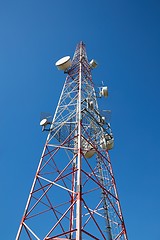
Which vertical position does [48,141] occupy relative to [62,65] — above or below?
below

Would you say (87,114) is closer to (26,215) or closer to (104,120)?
(104,120)

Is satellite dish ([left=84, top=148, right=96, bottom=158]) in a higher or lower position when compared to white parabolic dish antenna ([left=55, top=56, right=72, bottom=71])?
lower

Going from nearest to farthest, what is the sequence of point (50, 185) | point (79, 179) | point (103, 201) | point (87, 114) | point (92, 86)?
point (79, 179) < point (50, 185) < point (103, 201) < point (87, 114) < point (92, 86)

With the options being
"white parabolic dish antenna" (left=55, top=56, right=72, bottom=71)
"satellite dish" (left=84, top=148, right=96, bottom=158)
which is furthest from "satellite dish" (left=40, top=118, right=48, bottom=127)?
"white parabolic dish antenna" (left=55, top=56, right=72, bottom=71)

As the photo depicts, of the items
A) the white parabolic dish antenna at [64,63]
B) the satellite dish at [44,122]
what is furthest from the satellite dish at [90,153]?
the white parabolic dish antenna at [64,63]

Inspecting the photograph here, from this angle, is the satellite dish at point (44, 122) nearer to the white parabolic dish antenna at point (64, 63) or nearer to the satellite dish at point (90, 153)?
the satellite dish at point (90, 153)

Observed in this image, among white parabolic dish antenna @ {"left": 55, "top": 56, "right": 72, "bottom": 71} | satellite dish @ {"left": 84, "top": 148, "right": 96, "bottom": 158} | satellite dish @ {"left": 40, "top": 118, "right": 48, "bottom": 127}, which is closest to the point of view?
satellite dish @ {"left": 84, "top": 148, "right": 96, "bottom": 158}

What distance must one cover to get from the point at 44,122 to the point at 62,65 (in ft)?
16.0

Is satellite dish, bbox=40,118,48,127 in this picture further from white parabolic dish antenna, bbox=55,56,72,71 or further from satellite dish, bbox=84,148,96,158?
white parabolic dish antenna, bbox=55,56,72,71

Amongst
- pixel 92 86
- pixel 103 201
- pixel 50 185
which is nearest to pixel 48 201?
pixel 50 185

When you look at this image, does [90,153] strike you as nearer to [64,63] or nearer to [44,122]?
[44,122]

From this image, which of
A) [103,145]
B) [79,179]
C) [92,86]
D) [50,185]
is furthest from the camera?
[92,86]

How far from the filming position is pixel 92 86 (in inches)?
584

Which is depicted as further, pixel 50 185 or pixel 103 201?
pixel 103 201
